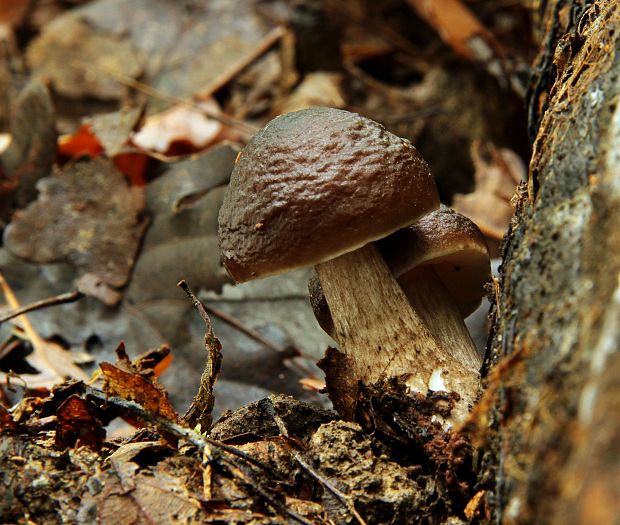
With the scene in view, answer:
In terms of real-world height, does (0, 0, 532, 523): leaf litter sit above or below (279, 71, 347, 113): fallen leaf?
below

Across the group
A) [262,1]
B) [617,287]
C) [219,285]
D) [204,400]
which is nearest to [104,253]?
[219,285]

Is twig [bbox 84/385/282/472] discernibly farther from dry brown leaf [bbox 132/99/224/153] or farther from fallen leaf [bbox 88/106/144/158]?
dry brown leaf [bbox 132/99/224/153]

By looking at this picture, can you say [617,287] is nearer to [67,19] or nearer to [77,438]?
[77,438]

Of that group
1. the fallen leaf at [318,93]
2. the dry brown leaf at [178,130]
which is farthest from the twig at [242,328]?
the fallen leaf at [318,93]

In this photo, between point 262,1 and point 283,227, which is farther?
point 262,1

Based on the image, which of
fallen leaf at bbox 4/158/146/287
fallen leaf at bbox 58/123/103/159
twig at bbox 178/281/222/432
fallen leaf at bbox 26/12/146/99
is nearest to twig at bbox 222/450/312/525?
twig at bbox 178/281/222/432

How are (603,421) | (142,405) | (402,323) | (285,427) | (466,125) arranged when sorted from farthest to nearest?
1. (466,125)
2. (402,323)
3. (285,427)
4. (142,405)
5. (603,421)

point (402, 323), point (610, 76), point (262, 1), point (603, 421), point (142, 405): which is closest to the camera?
point (603, 421)
